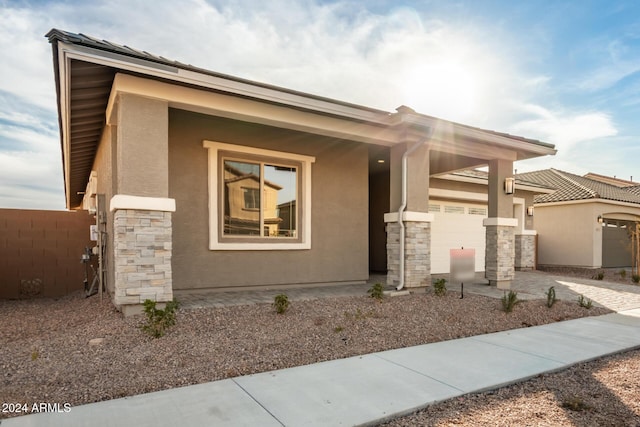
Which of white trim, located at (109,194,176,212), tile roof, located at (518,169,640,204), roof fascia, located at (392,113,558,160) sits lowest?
white trim, located at (109,194,176,212)

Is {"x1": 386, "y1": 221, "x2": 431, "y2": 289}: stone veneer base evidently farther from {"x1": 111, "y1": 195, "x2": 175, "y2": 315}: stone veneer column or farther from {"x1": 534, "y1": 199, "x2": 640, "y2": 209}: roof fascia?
{"x1": 534, "y1": 199, "x2": 640, "y2": 209}: roof fascia

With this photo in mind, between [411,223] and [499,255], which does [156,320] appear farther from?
[499,255]

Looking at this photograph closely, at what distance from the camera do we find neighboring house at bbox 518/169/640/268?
58.2 ft

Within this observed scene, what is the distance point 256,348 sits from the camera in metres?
4.84

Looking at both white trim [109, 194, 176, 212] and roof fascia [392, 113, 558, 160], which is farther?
roof fascia [392, 113, 558, 160]

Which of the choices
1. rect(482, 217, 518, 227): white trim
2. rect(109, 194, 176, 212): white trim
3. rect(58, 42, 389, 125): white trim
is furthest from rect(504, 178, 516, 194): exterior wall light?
rect(109, 194, 176, 212): white trim

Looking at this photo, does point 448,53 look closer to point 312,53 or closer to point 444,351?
point 312,53

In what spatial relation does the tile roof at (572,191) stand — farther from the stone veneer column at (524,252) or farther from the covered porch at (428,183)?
the covered porch at (428,183)

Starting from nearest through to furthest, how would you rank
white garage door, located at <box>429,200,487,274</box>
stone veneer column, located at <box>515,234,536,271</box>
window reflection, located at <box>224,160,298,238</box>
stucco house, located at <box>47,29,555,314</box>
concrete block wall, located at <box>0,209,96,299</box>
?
1. stucco house, located at <box>47,29,555,314</box>
2. window reflection, located at <box>224,160,298,238</box>
3. concrete block wall, located at <box>0,209,96,299</box>
4. white garage door, located at <box>429,200,487,274</box>
5. stone veneer column, located at <box>515,234,536,271</box>

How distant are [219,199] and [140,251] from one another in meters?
2.66

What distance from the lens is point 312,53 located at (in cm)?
905

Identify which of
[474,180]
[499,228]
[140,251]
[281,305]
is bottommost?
[281,305]

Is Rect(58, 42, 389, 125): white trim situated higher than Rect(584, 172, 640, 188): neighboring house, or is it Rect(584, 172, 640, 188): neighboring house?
Rect(584, 172, 640, 188): neighboring house

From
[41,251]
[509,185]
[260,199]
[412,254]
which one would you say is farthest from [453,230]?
[41,251]
